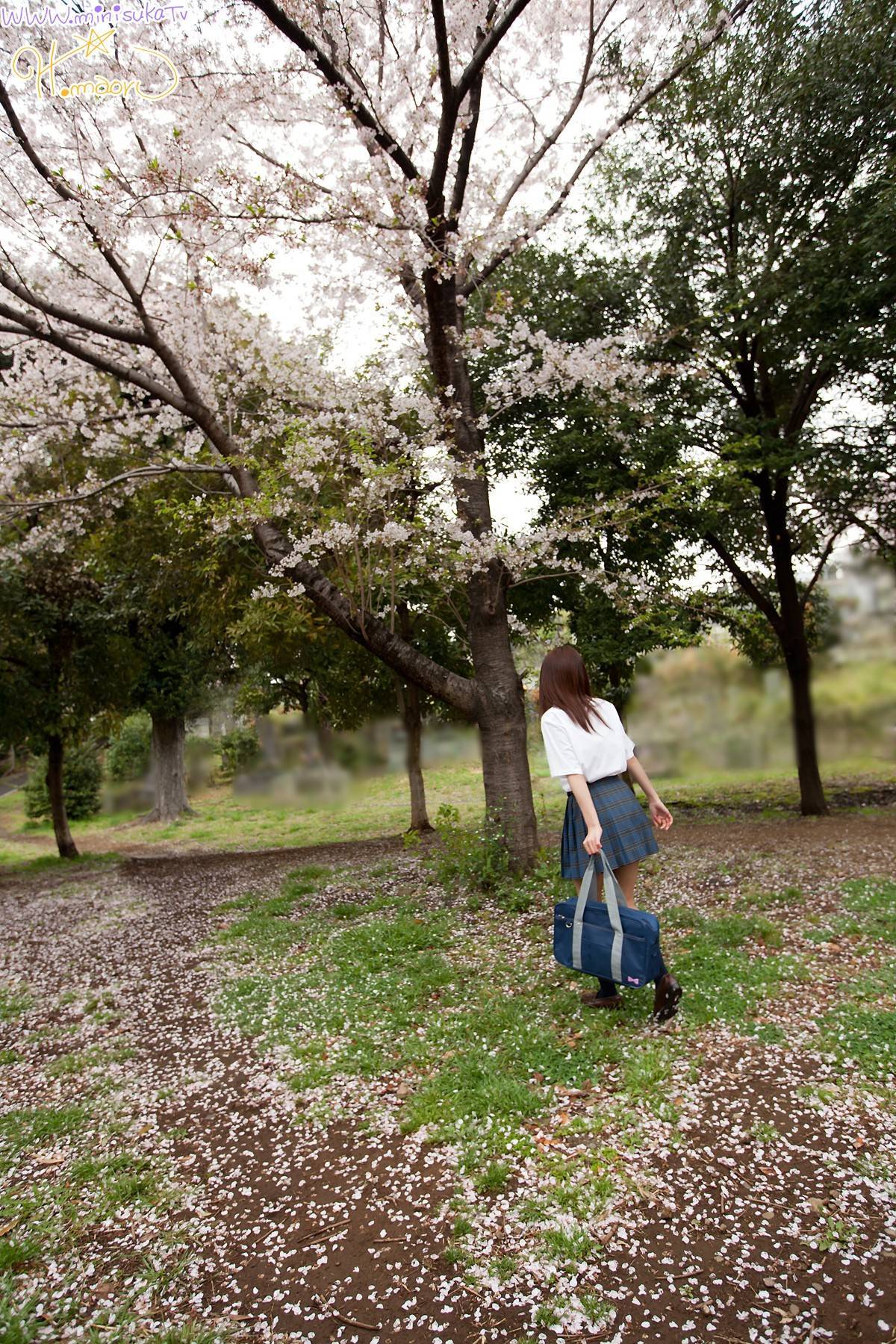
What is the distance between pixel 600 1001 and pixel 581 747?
1463mm

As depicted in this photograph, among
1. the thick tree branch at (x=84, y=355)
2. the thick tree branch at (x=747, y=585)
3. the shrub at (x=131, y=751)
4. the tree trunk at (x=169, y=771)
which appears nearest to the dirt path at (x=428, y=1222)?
the thick tree branch at (x=84, y=355)

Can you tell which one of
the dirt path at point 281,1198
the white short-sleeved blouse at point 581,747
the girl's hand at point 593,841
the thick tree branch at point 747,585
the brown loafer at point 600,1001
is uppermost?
the thick tree branch at point 747,585

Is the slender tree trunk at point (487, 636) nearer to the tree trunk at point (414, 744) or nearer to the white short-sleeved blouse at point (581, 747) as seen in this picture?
the white short-sleeved blouse at point (581, 747)

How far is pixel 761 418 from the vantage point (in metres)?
10.0

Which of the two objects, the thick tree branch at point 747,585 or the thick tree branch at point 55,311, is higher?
the thick tree branch at point 55,311

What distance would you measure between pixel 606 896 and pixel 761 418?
842cm

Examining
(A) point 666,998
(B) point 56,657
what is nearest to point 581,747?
(A) point 666,998

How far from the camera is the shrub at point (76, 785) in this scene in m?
20.8

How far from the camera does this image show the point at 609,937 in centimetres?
375

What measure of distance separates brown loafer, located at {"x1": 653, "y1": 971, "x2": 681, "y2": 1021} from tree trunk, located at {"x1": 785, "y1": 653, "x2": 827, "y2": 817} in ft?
27.6

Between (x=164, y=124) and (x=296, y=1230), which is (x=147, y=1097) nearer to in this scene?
(x=296, y=1230)

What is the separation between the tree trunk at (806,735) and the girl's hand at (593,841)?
28.4 feet

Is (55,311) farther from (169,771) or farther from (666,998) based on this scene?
(169,771)

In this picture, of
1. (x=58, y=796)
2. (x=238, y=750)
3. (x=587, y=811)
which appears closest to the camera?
(x=587, y=811)
